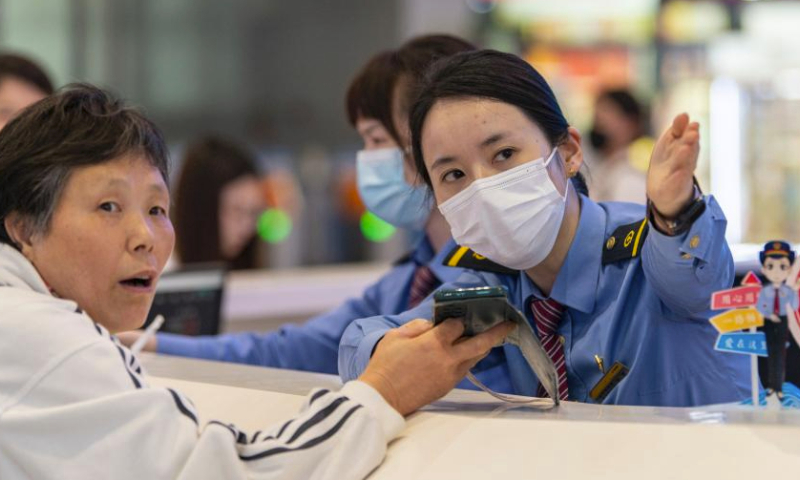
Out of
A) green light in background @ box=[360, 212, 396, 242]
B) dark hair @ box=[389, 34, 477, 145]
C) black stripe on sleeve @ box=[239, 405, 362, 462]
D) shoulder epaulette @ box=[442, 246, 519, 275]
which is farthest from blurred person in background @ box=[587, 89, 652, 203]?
black stripe on sleeve @ box=[239, 405, 362, 462]

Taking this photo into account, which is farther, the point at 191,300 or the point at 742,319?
the point at 191,300

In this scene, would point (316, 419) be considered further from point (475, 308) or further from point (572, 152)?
point (572, 152)

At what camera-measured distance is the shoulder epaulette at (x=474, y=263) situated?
82.1 inches

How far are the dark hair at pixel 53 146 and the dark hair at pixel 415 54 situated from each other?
36.1 inches

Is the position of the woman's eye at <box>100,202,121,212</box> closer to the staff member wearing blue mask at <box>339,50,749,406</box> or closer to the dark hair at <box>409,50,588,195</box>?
the staff member wearing blue mask at <box>339,50,749,406</box>

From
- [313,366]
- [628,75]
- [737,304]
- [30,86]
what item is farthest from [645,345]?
[628,75]

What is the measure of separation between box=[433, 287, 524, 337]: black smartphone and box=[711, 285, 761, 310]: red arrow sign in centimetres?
28

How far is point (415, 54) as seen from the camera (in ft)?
8.83

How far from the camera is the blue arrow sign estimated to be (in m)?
1.60

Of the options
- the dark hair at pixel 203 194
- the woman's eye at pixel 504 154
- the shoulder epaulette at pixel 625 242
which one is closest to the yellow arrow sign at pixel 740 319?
the shoulder epaulette at pixel 625 242

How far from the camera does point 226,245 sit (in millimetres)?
4812

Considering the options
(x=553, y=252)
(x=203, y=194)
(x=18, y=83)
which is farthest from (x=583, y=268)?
(x=203, y=194)

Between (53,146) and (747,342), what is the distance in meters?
1.01

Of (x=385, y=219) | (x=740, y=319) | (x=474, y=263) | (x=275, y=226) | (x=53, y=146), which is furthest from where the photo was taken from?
(x=275, y=226)
